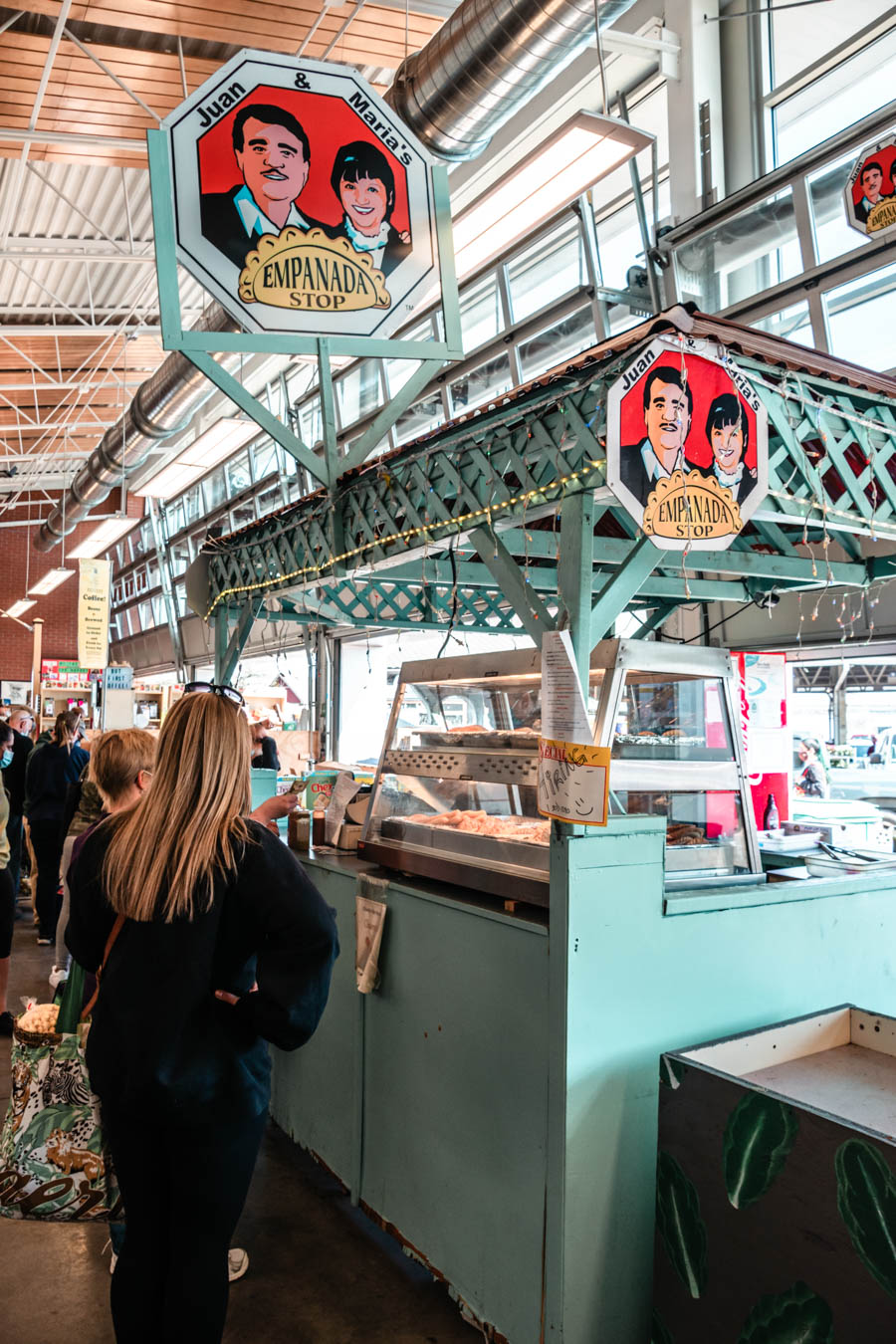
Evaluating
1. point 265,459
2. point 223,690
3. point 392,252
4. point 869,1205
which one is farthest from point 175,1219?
point 265,459

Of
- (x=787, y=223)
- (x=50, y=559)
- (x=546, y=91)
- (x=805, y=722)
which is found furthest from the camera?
(x=50, y=559)

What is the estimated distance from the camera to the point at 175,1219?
6.62ft

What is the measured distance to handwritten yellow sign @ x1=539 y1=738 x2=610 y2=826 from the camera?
2.39 m

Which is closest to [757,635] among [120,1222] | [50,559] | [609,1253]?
[609,1253]

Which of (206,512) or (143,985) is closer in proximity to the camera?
(143,985)

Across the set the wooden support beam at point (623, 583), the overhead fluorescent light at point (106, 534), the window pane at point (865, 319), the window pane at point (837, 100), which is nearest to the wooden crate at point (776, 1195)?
the wooden support beam at point (623, 583)

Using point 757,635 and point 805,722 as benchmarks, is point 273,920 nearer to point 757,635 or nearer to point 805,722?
point 757,635

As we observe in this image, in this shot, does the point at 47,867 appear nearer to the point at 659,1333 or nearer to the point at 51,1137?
the point at 51,1137

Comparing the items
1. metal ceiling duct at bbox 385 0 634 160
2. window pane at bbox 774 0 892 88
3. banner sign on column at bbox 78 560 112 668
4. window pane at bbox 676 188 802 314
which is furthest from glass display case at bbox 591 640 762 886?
banner sign on column at bbox 78 560 112 668

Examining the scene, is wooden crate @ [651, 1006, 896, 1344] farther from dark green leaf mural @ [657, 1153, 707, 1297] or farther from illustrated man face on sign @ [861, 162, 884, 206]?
illustrated man face on sign @ [861, 162, 884, 206]

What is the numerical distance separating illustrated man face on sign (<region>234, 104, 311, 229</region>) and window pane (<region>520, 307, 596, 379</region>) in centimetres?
386

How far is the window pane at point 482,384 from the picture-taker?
7953mm

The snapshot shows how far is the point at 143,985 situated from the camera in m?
1.97

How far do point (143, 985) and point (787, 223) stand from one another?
567 centimetres
